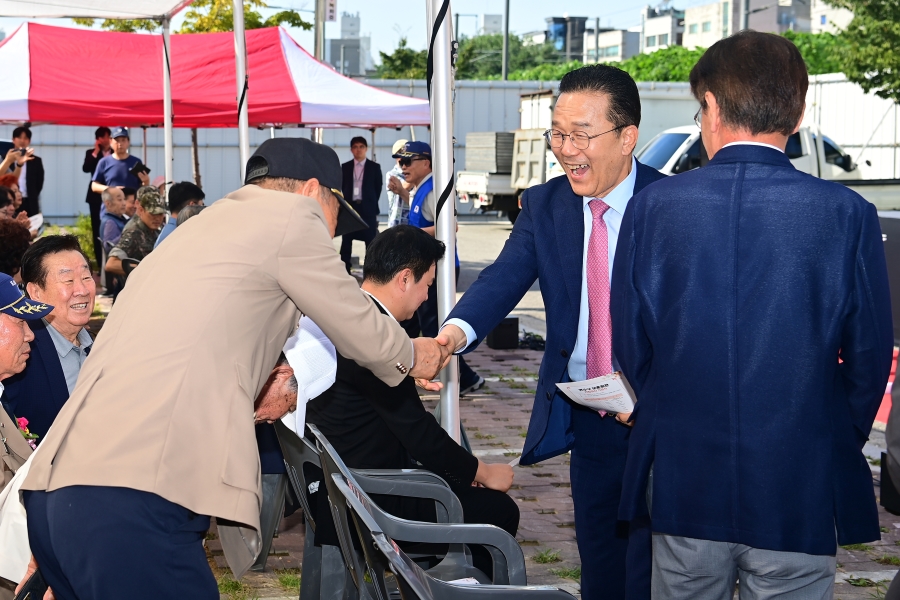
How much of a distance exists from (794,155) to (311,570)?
54.4 feet

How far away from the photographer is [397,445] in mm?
3719

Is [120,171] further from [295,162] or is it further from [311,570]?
[295,162]

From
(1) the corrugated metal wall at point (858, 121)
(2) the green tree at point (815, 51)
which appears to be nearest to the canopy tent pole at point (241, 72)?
(1) the corrugated metal wall at point (858, 121)

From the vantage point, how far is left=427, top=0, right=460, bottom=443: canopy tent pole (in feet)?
12.6

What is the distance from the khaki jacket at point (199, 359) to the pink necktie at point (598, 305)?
3.13 ft

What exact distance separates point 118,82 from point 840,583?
32.0 ft

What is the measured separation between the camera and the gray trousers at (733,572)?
229 centimetres

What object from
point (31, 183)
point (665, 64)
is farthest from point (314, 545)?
point (665, 64)

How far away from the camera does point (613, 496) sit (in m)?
3.20

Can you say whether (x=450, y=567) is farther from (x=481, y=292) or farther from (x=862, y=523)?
(x=862, y=523)

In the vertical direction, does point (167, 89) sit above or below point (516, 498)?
above

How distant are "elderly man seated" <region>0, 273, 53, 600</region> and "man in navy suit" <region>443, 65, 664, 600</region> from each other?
4.57ft

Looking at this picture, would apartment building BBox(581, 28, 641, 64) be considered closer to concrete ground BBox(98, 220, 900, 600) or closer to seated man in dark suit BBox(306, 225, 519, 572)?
concrete ground BBox(98, 220, 900, 600)

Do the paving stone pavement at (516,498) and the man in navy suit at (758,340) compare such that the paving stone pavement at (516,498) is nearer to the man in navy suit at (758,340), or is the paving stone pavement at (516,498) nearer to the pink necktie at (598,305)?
the pink necktie at (598,305)
